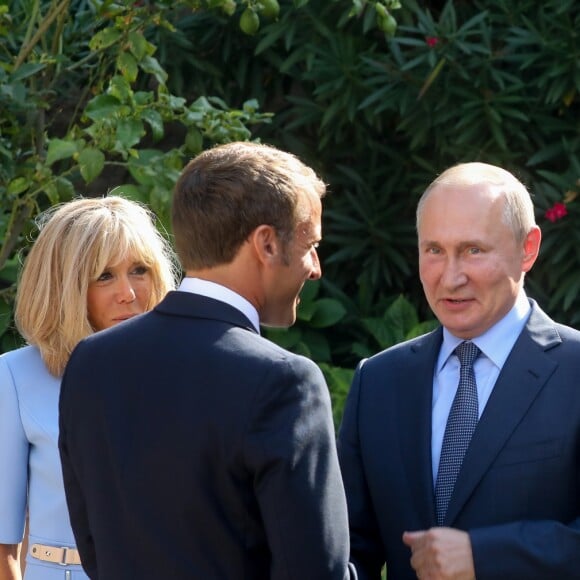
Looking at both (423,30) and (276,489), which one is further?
(423,30)

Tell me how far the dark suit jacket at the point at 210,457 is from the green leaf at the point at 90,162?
215cm

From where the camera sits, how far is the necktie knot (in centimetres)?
275

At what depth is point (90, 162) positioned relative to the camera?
4.27 m

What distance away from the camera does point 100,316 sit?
315 cm

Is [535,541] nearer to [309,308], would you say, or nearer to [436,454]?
[436,454]

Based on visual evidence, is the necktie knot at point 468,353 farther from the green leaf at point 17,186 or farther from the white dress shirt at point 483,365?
the green leaf at point 17,186

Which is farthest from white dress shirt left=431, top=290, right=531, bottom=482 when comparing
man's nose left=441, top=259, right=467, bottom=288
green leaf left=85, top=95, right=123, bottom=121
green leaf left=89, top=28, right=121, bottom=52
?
green leaf left=89, top=28, right=121, bottom=52

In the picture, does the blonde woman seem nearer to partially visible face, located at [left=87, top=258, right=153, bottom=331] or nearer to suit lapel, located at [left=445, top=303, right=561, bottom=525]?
partially visible face, located at [left=87, top=258, right=153, bottom=331]

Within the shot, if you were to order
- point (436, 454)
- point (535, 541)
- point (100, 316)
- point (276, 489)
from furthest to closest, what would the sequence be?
point (100, 316)
point (436, 454)
point (535, 541)
point (276, 489)

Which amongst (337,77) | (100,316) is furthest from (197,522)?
(337,77)

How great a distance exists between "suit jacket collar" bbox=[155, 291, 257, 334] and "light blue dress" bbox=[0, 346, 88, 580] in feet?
2.81

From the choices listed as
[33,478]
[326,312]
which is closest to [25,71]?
[326,312]

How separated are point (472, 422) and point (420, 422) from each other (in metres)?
0.13

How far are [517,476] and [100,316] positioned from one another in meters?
1.19
